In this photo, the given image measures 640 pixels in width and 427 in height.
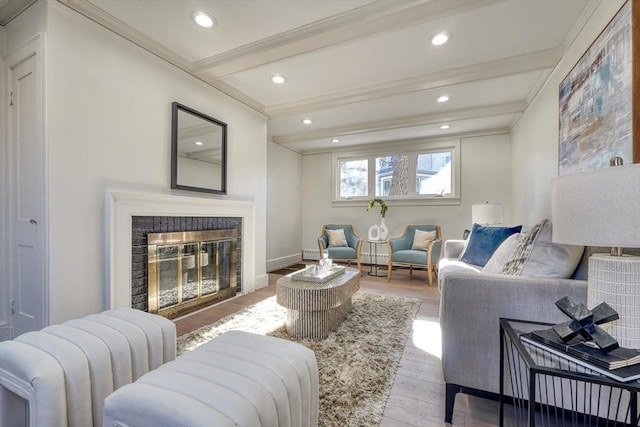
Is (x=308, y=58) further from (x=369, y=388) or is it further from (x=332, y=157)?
(x=332, y=157)

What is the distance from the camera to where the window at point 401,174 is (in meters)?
4.92

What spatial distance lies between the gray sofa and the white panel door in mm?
2556

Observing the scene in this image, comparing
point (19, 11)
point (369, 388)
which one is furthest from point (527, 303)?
point (19, 11)

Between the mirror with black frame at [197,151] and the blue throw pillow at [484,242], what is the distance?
281 cm

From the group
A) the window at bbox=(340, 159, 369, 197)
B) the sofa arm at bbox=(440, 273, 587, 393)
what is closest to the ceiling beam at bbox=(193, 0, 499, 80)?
the sofa arm at bbox=(440, 273, 587, 393)

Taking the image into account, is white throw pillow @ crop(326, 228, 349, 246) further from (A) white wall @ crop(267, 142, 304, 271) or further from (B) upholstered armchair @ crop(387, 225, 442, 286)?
(A) white wall @ crop(267, 142, 304, 271)

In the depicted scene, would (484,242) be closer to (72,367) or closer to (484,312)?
(484,312)

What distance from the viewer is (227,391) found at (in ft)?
2.64

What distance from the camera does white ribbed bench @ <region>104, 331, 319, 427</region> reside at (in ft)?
2.42

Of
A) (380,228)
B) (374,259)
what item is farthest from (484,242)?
(374,259)

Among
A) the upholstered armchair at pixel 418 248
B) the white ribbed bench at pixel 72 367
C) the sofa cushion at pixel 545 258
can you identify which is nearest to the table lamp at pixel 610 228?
the sofa cushion at pixel 545 258

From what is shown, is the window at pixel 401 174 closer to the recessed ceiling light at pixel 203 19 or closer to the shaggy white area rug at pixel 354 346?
the shaggy white area rug at pixel 354 346

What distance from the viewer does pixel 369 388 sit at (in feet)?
5.08

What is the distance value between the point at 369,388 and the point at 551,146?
2.78 meters
